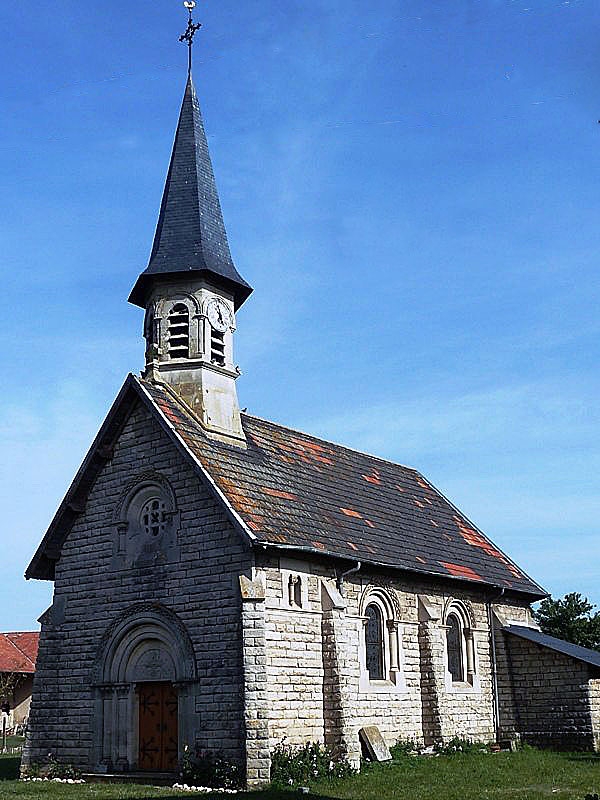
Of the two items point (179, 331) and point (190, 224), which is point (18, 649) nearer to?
point (179, 331)

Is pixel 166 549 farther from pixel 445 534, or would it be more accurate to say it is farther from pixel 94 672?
pixel 445 534

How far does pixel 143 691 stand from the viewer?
22.3 metres

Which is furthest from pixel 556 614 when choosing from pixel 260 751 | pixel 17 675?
pixel 17 675

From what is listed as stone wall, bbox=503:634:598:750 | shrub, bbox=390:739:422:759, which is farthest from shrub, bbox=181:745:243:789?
stone wall, bbox=503:634:598:750

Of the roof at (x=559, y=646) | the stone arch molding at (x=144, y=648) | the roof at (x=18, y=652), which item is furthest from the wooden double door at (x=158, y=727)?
the roof at (x=18, y=652)

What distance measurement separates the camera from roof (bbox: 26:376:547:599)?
22.1 meters

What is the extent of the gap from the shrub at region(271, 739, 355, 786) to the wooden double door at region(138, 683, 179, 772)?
267 cm

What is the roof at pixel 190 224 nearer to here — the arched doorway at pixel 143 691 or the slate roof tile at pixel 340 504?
the slate roof tile at pixel 340 504

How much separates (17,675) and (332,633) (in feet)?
115

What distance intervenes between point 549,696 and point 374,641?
6468mm

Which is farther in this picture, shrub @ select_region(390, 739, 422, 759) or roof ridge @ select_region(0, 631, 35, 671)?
roof ridge @ select_region(0, 631, 35, 671)

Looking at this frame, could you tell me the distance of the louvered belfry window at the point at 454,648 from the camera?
27.0 meters

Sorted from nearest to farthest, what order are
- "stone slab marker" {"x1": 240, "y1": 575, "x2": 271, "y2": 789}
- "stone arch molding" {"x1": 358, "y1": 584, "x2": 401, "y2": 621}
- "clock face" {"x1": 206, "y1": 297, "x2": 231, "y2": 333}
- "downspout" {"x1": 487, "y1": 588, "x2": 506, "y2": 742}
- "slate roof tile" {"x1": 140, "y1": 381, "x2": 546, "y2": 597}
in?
1. "stone slab marker" {"x1": 240, "y1": 575, "x2": 271, "y2": 789}
2. "slate roof tile" {"x1": 140, "y1": 381, "x2": 546, "y2": 597}
3. "stone arch molding" {"x1": 358, "y1": 584, "x2": 401, "y2": 621}
4. "clock face" {"x1": 206, "y1": 297, "x2": 231, "y2": 333}
5. "downspout" {"x1": 487, "y1": 588, "x2": 506, "y2": 742}

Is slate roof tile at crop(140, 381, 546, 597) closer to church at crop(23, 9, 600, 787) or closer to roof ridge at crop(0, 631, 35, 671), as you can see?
church at crop(23, 9, 600, 787)
